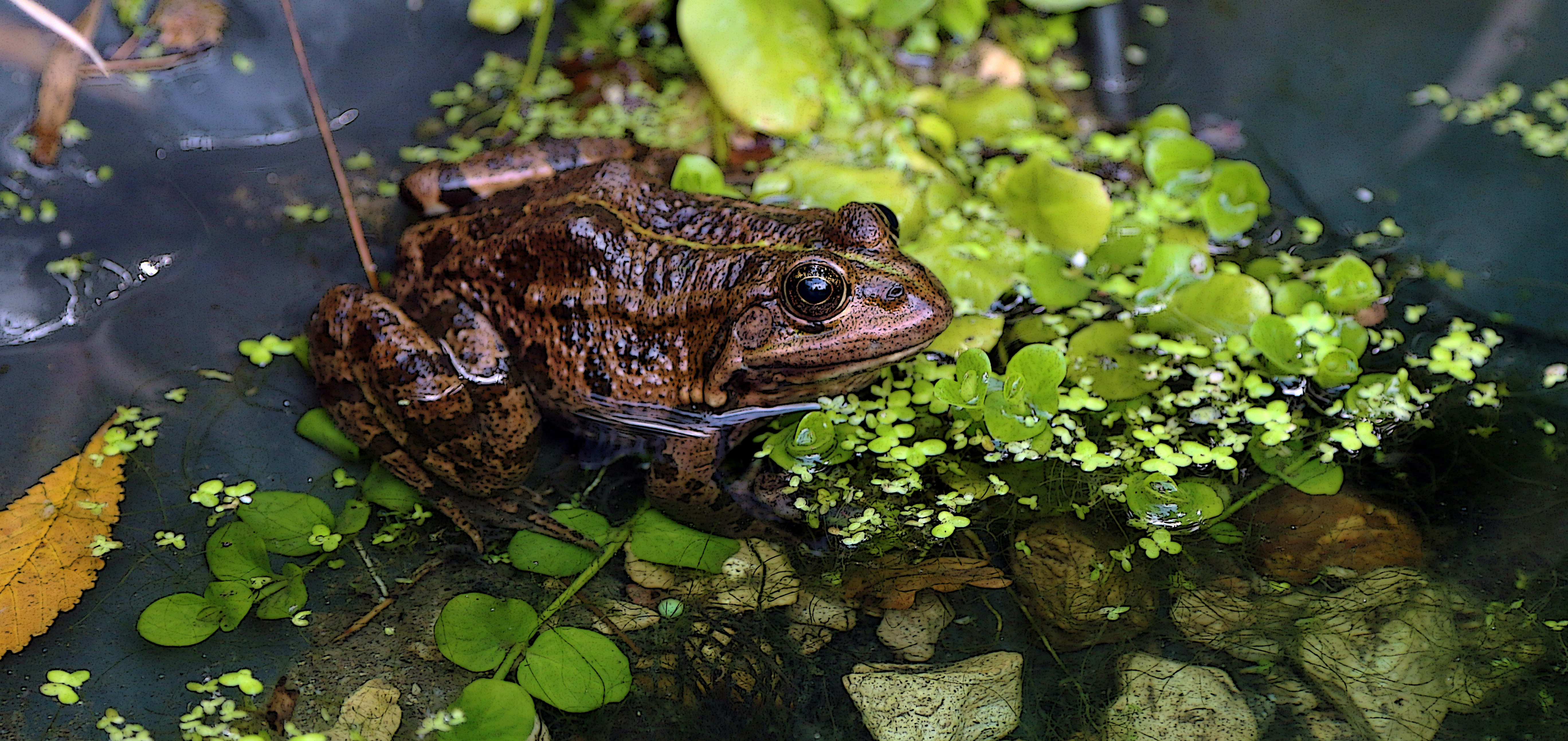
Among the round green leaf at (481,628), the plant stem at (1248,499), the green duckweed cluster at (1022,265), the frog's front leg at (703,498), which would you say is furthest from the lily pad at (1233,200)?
the round green leaf at (481,628)

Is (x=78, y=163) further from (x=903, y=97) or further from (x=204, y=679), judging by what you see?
(x=903, y=97)

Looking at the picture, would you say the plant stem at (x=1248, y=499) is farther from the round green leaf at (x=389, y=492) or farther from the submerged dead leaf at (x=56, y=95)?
the submerged dead leaf at (x=56, y=95)

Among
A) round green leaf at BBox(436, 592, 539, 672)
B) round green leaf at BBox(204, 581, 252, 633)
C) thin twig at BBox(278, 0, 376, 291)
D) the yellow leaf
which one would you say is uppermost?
thin twig at BBox(278, 0, 376, 291)

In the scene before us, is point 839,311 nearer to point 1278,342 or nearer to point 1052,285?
point 1052,285

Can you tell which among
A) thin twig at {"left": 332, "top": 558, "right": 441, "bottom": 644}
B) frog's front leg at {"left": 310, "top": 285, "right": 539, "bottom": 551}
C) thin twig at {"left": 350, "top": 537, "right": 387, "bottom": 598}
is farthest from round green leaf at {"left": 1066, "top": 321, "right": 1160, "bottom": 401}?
thin twig at {"left": 350, "top": 537, "right": 387, "bottom": 598}

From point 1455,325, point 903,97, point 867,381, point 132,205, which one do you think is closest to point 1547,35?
point 1455,325

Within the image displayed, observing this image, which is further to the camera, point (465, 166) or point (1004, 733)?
point (465, 166)

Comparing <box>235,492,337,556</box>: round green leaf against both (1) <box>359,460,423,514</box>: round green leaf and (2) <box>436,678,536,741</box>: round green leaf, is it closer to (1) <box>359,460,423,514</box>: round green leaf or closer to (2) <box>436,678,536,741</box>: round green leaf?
(1) <box>359,460,423,514</box>: round green leaf
